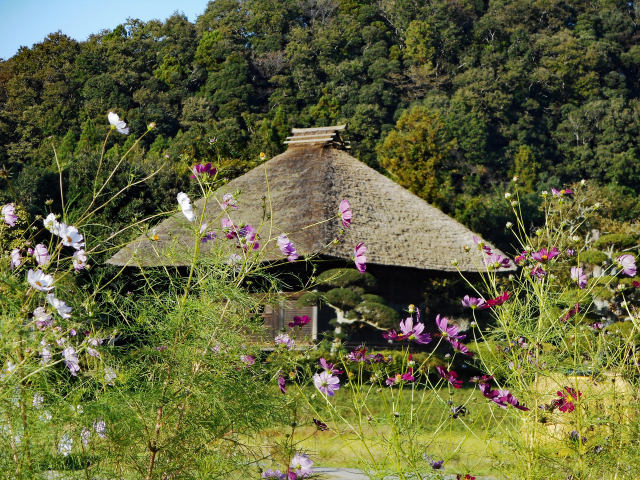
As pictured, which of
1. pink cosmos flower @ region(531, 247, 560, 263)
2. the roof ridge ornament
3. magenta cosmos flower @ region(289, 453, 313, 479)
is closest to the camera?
magenta cosmos flower @ region(289, 453, 313, 479)

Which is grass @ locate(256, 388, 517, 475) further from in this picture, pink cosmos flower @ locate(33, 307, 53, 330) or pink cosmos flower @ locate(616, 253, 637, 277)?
pink cosmos flower @ locate(33, 307, 53, 330)

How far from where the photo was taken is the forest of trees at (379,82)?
103 feet

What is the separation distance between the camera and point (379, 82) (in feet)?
118

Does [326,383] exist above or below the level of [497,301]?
below

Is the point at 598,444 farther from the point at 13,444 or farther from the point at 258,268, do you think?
the point at 13,444

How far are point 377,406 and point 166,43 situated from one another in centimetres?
3173

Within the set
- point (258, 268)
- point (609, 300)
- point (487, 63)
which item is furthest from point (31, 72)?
point (258, 268)

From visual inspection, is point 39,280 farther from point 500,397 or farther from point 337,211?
point 337,211

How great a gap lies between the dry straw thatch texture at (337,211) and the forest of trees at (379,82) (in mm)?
9201

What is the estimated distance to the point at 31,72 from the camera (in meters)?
34.9

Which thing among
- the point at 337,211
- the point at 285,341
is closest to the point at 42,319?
the point at 285,341

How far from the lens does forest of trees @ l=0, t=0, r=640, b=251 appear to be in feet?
103

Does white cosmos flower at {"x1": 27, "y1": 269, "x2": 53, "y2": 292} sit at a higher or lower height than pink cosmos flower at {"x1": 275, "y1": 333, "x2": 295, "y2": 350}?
higher

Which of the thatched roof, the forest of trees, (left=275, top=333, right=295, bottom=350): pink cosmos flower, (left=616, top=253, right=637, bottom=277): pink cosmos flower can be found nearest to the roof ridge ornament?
the thatched roof
